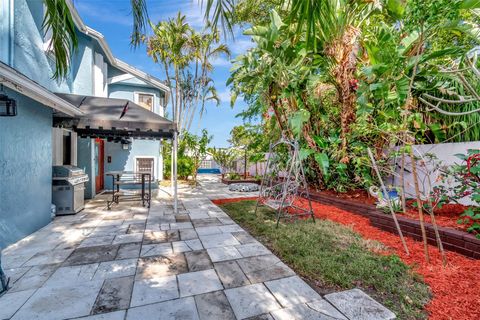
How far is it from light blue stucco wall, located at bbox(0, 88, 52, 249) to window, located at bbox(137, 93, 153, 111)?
607cm

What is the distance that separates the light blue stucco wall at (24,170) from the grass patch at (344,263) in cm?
405

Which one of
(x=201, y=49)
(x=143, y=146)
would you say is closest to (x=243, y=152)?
(x=143, y=146)

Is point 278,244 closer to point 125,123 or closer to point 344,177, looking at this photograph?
point 344,177

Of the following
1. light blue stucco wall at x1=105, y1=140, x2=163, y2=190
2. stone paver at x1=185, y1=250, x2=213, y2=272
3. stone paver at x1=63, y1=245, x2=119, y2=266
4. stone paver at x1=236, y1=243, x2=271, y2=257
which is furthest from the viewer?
light blue stucco wall at x1=105, y1=140, x2=163, y2=190

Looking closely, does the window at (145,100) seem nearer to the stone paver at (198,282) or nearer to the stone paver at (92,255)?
the stone paver at (92,255)

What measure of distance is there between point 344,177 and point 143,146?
336 inches

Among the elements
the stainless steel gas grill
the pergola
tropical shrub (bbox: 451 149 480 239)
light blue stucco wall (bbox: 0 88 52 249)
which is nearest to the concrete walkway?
light blue stucco wall (bbox: 0 88 52 249)

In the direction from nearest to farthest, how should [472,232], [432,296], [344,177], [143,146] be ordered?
[432,296] → [472,232] → [344,177] → [143,146]

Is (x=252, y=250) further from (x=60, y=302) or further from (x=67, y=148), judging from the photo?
(x=67, y=148)

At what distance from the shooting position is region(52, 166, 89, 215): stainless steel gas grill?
497 centimetres

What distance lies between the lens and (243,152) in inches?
502

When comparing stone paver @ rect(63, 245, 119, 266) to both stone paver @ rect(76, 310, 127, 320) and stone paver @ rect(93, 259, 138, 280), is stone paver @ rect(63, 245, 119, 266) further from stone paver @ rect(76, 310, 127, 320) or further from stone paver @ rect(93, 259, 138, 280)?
stone paver @ rect(76, 310, 127, 320)

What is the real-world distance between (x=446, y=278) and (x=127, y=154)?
34.2ft

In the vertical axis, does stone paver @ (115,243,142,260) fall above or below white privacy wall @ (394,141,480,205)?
below
